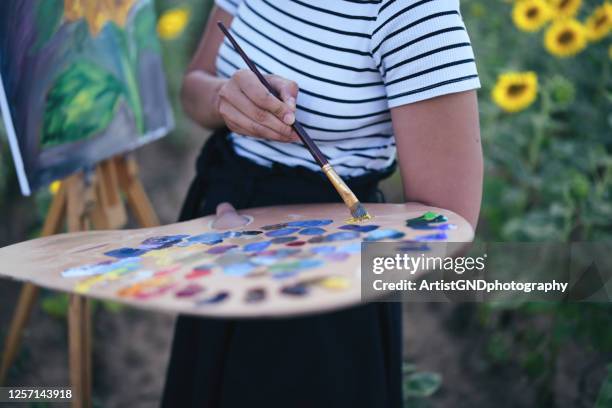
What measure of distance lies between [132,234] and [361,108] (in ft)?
1.23

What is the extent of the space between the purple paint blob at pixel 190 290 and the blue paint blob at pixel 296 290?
9cm

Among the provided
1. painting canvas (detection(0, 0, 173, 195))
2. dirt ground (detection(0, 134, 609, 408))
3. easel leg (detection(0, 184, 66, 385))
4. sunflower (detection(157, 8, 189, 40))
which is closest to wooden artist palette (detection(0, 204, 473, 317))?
painting canvas (detection(0, 0, 173, 195))

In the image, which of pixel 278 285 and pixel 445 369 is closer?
pixel 278 285

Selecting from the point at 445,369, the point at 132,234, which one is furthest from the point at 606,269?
the point at 132,234

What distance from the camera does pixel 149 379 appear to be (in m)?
1.99

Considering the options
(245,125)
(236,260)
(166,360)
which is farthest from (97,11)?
(166,360)

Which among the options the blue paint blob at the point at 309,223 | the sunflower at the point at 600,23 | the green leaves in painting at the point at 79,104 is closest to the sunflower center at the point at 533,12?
the sunflower at the point at 600,23

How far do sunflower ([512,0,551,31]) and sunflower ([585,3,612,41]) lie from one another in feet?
0.41

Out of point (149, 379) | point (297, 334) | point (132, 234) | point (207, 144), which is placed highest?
point (207, 144)

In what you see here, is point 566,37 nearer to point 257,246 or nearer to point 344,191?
point 344,191

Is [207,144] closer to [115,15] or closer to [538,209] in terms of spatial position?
[115,15]

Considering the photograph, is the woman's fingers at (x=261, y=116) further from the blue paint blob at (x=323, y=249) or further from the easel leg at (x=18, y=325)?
the easel leg at (x=18, y=325)

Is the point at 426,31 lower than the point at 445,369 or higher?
higher

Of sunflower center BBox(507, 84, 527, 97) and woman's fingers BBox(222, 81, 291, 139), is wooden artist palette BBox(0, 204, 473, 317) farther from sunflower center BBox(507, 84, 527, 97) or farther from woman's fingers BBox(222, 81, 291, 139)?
sunflower center BBox(507, 84, 527, 97)
